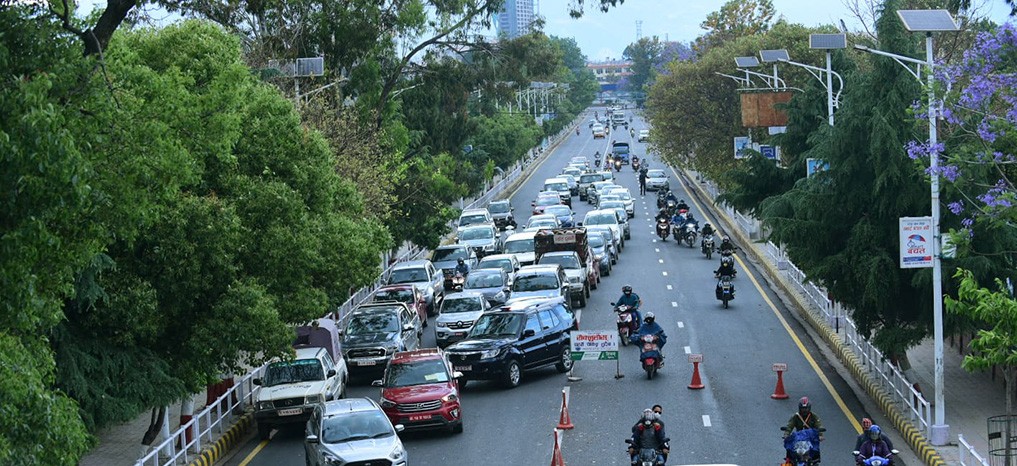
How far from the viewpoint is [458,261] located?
4734cm

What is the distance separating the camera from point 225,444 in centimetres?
2588

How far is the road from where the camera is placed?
23.7 meters

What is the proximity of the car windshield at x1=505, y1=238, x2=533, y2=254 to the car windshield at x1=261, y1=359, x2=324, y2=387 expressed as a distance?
76.4ft

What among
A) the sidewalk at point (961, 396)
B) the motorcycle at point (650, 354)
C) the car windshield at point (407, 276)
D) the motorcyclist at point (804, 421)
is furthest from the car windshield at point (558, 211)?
the motorcyclist at point (804, 421)

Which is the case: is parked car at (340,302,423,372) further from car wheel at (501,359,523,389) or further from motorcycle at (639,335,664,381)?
motorcycle at (639,335,664,381)

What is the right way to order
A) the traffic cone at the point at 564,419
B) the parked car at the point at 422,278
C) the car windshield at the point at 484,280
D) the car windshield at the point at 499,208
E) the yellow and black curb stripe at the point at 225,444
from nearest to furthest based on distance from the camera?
the yellow and black curb stripe at the point at 225,444
the traffic cone at the point at 564,419
the car windshield at the point at 484,280
the parked car at the point at 422,278
the car windshield at the point at 499,208

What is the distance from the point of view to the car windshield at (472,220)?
6222cm

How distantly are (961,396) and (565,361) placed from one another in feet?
28.1

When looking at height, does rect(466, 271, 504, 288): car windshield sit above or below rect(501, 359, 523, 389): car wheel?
above

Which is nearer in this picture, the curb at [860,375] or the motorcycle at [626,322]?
the curb at [860,375]

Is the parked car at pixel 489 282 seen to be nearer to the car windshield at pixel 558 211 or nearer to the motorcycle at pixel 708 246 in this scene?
the motorcycle at pixel 708 246

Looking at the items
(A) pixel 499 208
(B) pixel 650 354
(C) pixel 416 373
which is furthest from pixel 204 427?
(A) pixel 499 208

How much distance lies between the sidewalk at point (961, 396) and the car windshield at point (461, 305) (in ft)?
28.1

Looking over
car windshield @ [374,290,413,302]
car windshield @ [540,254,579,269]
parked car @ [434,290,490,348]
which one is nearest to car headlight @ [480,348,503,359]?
parked car @ [434,290,490,348]
